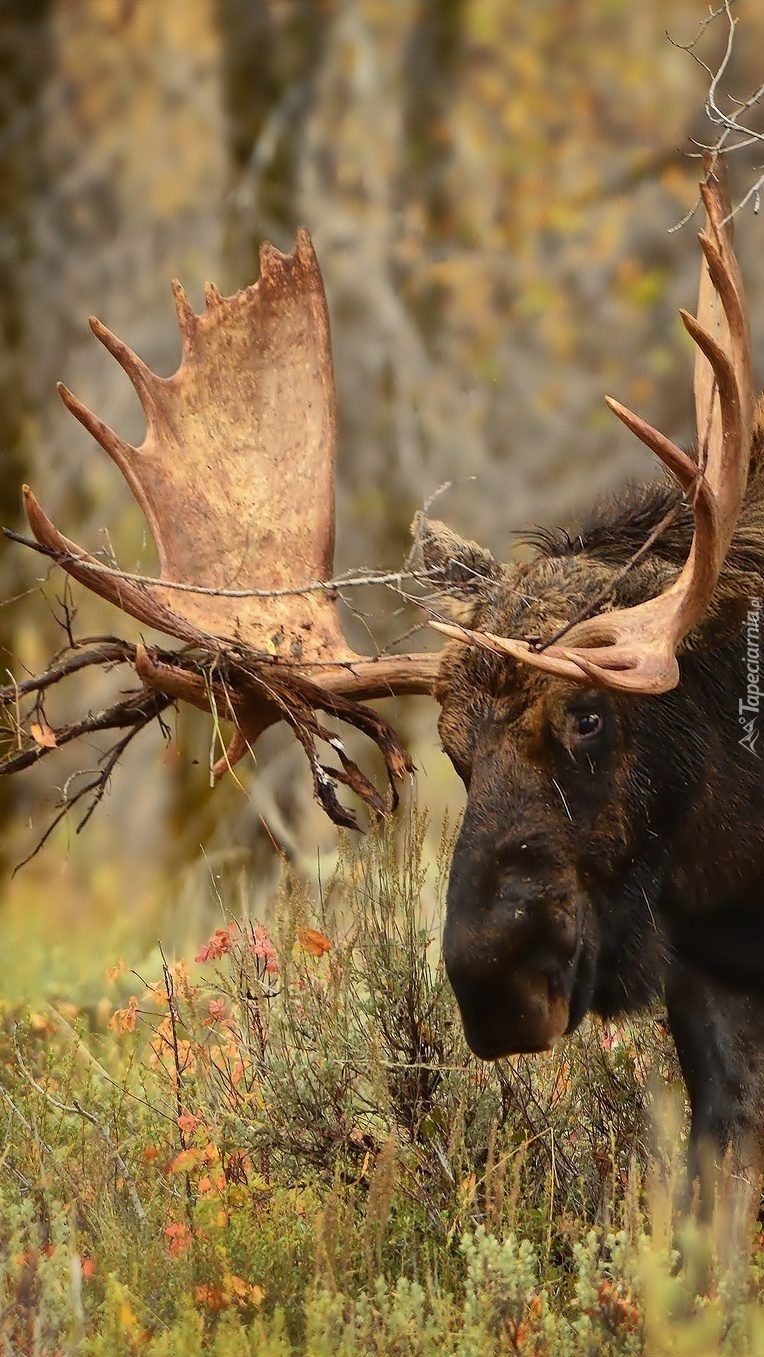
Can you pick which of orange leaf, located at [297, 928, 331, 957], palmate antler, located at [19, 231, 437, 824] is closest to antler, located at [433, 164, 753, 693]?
palmate antler, located at [19, 231, 437, 824]

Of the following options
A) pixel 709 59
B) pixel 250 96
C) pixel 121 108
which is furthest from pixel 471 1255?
pixel 121 108

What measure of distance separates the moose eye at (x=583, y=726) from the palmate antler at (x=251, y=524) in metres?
0.45

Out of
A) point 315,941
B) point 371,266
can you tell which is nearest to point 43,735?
point 315,941

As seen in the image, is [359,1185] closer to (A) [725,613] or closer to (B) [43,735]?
(B) [43,735]

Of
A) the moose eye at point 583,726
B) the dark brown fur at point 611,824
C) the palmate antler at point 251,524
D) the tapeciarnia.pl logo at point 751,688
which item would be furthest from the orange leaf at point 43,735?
the tapeciarnia.pl logo at point 751,688

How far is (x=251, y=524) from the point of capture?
13.5 ft

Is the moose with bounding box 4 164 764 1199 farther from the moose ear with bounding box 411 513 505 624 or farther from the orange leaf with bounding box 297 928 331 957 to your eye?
the orange leaf with bounding box 297 928 331 957

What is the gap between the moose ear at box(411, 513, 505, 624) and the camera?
143 inches

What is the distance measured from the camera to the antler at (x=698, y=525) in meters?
3.03

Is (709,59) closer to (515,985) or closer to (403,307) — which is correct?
(403,307)

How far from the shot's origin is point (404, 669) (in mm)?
3795

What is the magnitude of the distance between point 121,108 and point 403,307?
2001 millimetres

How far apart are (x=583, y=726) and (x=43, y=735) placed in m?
0.99

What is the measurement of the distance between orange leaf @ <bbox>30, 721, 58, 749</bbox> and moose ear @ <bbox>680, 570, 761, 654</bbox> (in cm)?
119
